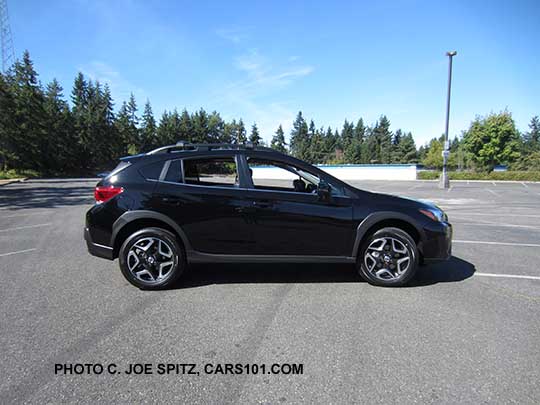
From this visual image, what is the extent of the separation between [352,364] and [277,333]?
726mm

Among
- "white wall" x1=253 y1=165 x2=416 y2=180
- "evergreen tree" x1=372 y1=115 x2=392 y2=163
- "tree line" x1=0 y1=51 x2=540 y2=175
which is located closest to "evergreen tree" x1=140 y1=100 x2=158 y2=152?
"tree line" x1=0 y1=51 x2=540 y2=175

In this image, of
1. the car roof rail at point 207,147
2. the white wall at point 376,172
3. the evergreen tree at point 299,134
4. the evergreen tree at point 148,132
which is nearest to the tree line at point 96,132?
the evergreen tree at point 148,132

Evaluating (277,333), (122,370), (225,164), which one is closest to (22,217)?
(225,164)

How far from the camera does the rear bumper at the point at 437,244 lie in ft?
12.3

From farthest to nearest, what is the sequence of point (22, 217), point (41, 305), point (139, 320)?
point (22, 217) < point (41, 305) < point (139, 320)

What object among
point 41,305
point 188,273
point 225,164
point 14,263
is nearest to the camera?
point 41,305

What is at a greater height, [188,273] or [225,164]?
[225,164]

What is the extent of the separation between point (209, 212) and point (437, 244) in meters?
2.94

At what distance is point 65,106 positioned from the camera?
45.8m

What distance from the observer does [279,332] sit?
274 cm

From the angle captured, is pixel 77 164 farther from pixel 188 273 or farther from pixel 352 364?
pixel 352 364

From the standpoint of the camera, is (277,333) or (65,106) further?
(65,106)

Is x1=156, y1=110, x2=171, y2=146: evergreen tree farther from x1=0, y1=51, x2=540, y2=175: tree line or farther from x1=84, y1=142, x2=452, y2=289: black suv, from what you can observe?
x1=84, y1=142, x2=452, y2=289: black suv

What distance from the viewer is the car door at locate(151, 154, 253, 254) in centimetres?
363
